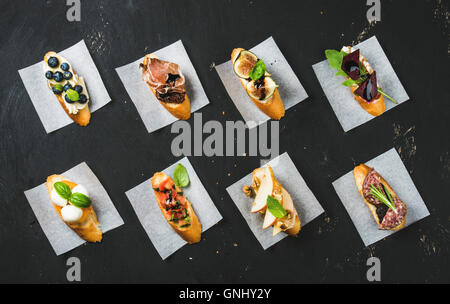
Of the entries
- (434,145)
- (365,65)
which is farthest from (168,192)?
(434,145)

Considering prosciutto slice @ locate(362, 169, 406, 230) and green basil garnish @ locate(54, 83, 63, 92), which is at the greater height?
green basil garnish @ locate(54, 83, 63, 92)

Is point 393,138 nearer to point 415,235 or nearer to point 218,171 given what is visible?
point 415,235

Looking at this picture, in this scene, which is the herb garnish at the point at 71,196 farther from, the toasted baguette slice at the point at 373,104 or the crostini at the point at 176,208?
the toasted baguette slice at the point at 373,104

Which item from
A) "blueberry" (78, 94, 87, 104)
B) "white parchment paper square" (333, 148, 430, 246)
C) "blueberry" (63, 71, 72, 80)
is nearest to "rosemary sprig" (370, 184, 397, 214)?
"white parchment paper square" (333, 148, 430, 246)

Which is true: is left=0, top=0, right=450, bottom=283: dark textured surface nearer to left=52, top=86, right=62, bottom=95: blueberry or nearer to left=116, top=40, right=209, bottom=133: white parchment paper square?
left=116, top=40, right=209, bottom=133: white parchment paper square

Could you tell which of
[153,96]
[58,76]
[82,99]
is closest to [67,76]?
[58,76]
